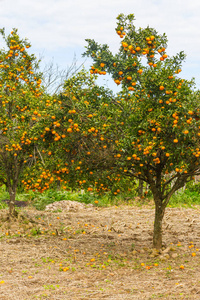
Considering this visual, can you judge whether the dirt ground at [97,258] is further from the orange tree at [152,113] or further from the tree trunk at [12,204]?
the orange tree at [152,113]

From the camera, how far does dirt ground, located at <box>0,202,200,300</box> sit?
18.8ft

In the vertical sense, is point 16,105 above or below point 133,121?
above

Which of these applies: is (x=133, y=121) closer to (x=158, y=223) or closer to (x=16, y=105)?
(x=158, y=223)

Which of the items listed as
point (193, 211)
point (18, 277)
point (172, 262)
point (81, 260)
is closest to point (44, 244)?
point (81, 260)

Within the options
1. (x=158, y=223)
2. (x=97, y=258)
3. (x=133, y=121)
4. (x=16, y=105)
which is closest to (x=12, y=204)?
(x=16, y=105)

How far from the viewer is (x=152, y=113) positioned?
603cm

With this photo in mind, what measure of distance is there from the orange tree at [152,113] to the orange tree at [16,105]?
3195 mm

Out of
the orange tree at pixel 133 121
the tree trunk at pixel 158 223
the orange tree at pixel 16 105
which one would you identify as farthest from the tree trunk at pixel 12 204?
the tree trunk at pixel 158 223

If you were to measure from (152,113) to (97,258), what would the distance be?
3.64 metres

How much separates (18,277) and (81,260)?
5.12ft

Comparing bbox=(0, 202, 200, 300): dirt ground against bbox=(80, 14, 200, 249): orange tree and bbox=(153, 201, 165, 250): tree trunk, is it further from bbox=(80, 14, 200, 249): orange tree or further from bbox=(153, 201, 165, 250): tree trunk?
bbox=(80, 14, 200, 249): orange tree

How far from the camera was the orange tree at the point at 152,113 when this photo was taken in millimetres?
5828

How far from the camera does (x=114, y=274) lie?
21.7ft

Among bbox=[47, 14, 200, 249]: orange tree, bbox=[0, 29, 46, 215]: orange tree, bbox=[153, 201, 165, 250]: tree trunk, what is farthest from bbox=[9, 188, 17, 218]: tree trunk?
bbox=[153, 201, 165, 250]: tree trunk
